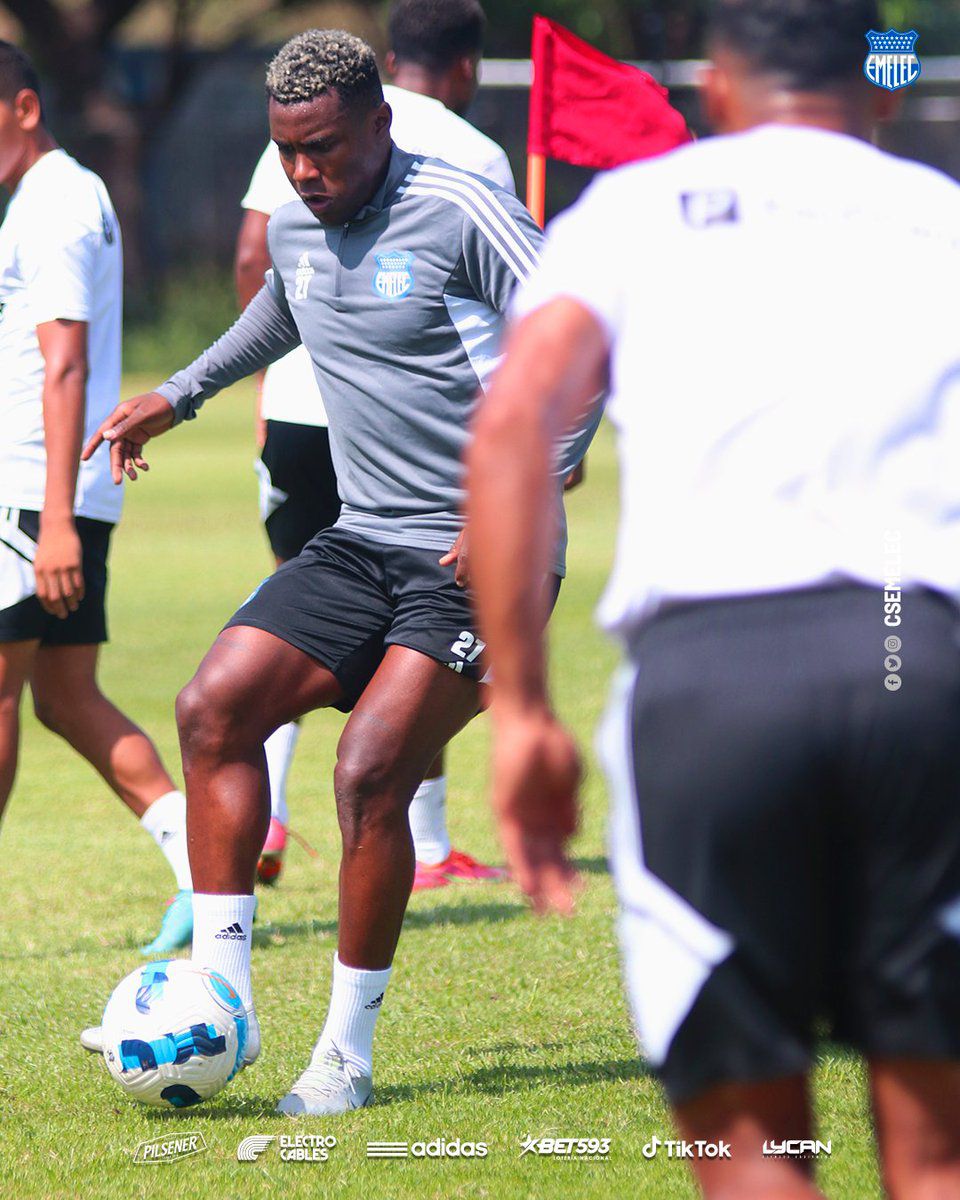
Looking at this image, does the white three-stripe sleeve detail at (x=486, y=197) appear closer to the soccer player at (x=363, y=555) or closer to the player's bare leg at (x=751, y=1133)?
the soccer player at (x=363, y=555)

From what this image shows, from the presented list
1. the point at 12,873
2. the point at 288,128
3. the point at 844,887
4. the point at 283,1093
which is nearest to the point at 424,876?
the point at 12,873

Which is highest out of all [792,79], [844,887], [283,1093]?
[792,79]

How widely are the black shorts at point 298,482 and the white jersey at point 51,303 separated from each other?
70 centimetres

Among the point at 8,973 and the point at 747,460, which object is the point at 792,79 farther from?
the point at 8,973

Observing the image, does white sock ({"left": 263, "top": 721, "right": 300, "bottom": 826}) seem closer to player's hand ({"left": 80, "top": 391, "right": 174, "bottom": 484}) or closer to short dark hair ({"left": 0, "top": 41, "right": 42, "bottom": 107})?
player's hand ({"left": 80, "top": 391, "right": 174, "bottom": 484})

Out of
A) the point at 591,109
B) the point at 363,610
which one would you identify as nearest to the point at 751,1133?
the point at 363,610

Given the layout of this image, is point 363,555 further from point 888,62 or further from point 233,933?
point 888,62

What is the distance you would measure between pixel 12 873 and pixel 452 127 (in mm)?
3007

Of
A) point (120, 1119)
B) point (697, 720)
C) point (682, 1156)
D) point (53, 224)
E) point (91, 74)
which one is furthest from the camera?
point (91, 74)

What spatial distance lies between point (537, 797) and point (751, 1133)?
46cm

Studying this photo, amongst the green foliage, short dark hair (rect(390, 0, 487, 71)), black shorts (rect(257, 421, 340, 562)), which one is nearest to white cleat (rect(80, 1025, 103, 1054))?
black shorts (rect(257, 421, 340, 562))

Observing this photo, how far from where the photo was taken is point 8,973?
5.22 meters

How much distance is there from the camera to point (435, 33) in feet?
20.6

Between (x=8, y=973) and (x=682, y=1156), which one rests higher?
(x=682, y=1156)
